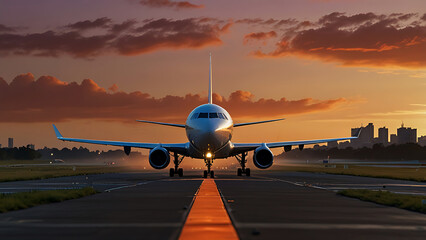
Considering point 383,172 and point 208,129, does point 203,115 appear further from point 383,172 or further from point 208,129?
point 383,172

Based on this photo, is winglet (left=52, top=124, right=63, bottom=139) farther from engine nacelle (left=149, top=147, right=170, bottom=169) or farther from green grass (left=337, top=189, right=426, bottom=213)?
green grass (left=337, top=189, right=426, bottom=213)

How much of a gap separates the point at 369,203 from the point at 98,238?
14.1 m

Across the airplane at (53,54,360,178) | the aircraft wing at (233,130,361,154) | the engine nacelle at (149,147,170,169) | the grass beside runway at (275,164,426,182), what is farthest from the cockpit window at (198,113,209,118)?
the grass beside runway at (275,164,426,182)

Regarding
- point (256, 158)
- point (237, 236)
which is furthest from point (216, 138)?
point (237, 236)

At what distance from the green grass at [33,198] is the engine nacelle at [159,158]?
2041cm

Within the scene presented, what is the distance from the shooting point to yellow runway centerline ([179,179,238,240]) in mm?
13391

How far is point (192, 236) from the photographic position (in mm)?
13227

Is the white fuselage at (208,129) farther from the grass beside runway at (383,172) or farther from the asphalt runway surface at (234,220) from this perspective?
the asphalt runway surface at (234,220)

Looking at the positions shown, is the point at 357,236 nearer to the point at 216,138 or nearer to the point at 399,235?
the point at 399,235

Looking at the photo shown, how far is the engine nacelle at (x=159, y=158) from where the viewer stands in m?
50.0

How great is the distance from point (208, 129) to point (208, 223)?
101 ft

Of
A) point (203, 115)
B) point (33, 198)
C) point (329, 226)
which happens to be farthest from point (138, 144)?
point (329, 226)

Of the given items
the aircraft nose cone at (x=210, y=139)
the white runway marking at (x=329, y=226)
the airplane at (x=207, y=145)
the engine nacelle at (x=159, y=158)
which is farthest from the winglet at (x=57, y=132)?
the white runway marking at (x=329, y=226)

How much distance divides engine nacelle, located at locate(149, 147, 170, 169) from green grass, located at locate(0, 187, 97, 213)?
20407 millimetres
